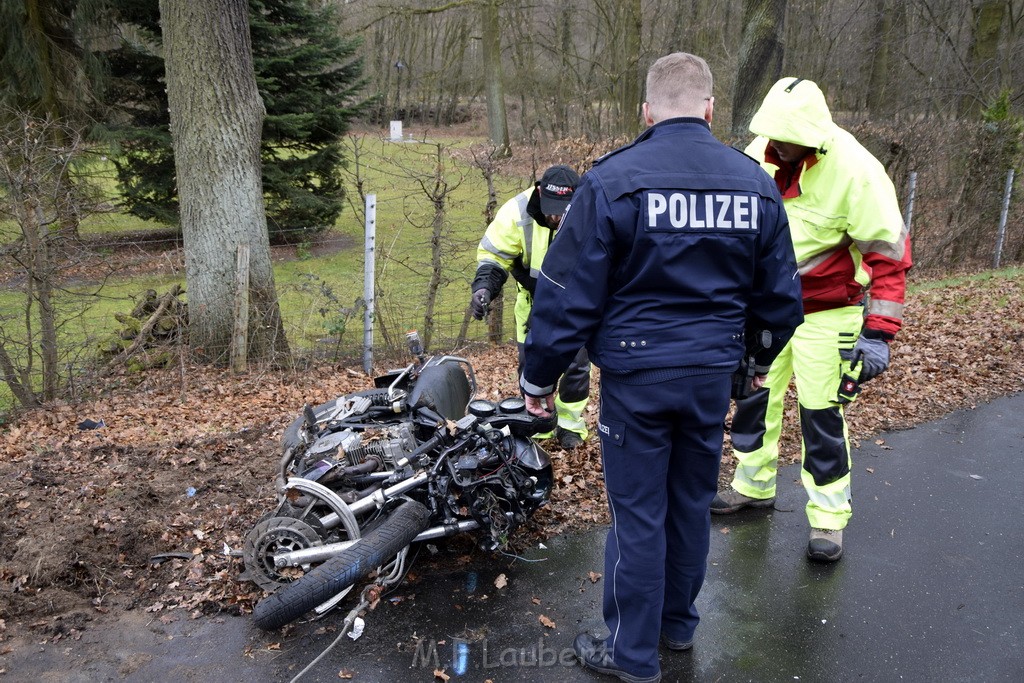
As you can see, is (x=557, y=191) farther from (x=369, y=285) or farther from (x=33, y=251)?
(x=33, y=251)

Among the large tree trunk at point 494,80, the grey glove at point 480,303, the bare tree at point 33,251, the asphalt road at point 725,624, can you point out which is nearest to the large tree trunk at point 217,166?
the bare tree at point 33,251

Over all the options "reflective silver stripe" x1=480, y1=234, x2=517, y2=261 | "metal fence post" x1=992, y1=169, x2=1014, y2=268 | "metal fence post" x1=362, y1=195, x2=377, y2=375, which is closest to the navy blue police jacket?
"reflective silver stripe" x1=480, y1=234, x2=517, y2=261

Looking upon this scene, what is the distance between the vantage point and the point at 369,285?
26.3 ft

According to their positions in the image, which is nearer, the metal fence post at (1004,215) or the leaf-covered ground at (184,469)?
the leaf-covered ground at (184,469)

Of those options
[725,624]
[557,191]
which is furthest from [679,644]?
[557,191]

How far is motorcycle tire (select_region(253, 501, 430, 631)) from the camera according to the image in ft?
10.7

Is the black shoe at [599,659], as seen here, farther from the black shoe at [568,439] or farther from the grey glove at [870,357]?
the black shoe at [568,439]

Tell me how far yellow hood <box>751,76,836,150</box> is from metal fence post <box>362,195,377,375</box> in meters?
4.78

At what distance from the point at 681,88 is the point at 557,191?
1.89 metres

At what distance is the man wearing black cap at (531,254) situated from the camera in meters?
4.76

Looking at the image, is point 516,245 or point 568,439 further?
point 568,439

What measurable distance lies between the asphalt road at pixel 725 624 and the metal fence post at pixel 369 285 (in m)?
4.36

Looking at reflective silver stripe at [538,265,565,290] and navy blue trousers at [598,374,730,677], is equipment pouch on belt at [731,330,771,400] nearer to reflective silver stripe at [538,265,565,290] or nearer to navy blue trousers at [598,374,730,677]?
navy blue trousers at [598,374,730,677]

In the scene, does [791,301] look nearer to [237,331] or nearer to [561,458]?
[561,458]
